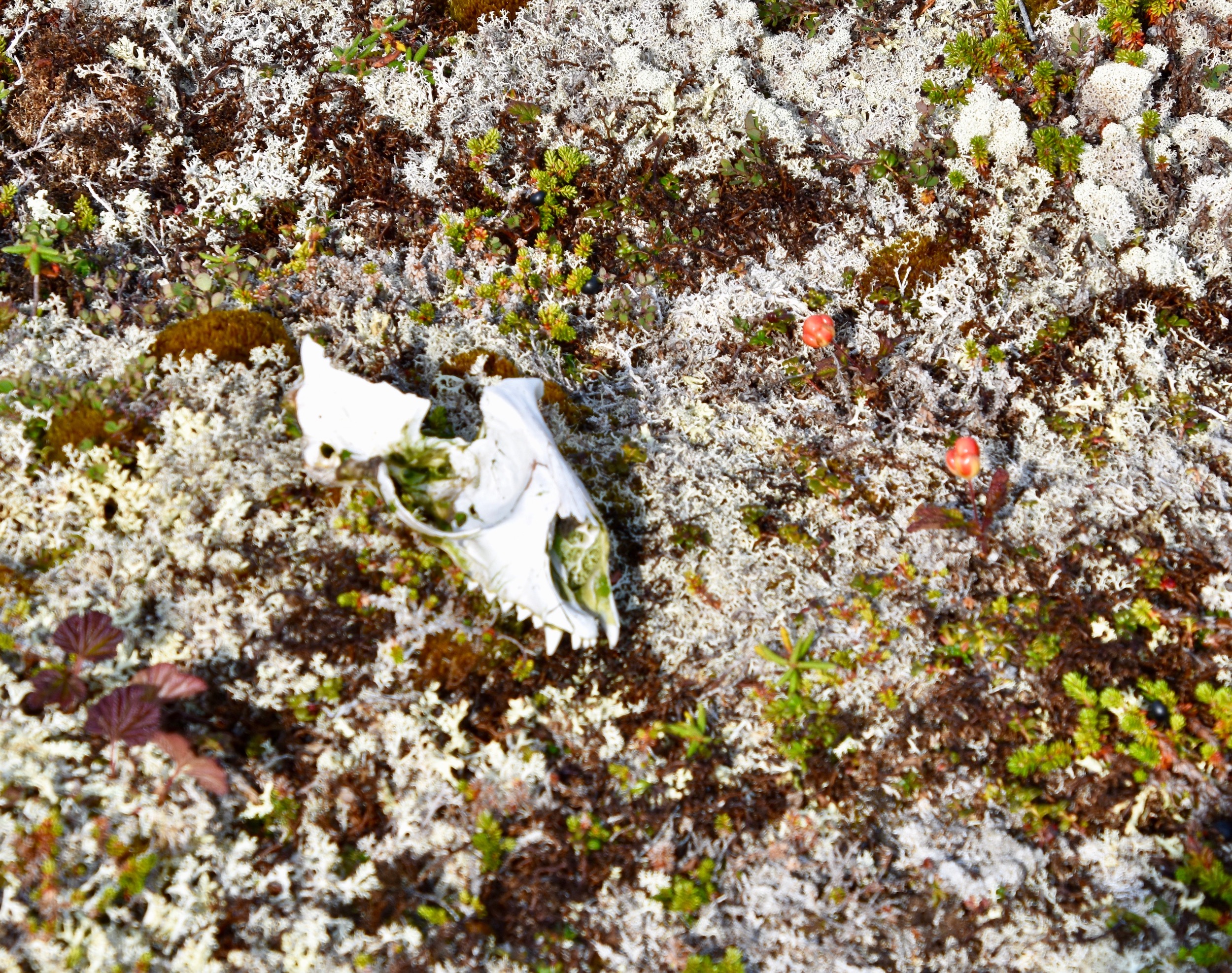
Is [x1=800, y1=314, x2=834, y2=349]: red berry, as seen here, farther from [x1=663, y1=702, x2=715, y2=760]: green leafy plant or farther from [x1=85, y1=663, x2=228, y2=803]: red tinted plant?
[x1=85, y1=663, x2=228, y2=803]: red tinted plant

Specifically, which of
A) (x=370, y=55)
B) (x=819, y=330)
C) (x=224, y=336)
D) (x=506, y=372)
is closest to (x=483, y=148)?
(x=370, y=55)

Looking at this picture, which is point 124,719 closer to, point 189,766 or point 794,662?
point 189,766

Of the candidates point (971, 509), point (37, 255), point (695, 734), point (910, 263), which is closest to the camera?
point (695, 734)

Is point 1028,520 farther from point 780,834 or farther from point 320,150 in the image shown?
point 320,150

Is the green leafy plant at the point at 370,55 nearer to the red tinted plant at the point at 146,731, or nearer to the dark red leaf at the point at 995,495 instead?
the red tinted plant at the point at 146,731

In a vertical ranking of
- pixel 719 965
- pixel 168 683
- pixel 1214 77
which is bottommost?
pixel 719 965

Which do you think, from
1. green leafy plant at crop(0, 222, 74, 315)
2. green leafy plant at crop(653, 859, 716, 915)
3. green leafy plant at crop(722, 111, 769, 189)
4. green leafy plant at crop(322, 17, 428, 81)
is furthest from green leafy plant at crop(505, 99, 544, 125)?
green leafy plant at crop(653, 859, 716, 915)

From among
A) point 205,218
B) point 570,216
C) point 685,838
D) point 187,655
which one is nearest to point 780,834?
point 685,838
